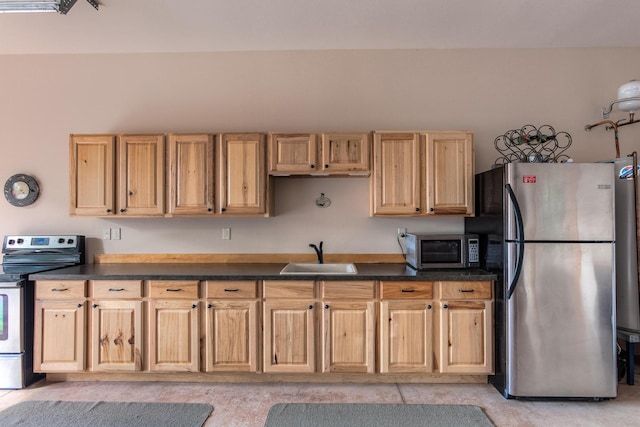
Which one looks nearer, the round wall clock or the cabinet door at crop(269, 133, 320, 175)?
the cabinet door at crop(269, 133, 320, 175)

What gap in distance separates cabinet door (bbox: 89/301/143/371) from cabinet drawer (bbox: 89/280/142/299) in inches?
2.0

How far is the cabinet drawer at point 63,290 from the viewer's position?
248 centimetres

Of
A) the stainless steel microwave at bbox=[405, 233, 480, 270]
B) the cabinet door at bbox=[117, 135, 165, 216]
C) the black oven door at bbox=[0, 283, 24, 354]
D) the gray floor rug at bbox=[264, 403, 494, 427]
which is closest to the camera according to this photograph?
the gray floor rug at bbox=[264, 403, 494, 427]

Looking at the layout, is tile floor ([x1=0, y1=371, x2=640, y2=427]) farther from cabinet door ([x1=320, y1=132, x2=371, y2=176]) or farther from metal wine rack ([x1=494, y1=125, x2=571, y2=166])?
metal wine rack ([x1=494, y1=125, x2=571, y2=166])

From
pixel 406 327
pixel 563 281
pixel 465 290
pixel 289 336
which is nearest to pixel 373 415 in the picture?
pixel 406 327

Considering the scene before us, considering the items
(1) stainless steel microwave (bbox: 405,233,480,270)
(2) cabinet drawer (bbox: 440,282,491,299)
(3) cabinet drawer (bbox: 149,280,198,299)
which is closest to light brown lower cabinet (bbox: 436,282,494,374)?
(2) cabinet drawer (bbox: 440,282,491,299)

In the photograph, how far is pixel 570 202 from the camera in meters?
2.27

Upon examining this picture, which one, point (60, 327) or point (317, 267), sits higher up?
point (317, 267)

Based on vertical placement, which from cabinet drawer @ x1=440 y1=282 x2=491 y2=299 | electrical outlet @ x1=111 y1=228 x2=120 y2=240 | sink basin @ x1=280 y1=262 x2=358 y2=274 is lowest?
cabinet drawer @ x1=440 y1=282 x2=491 y2=299

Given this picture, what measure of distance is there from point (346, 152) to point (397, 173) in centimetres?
45

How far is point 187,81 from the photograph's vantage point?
3.11 metres

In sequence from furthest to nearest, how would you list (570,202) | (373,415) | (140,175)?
(140,175) < (570,202) < (373,415)

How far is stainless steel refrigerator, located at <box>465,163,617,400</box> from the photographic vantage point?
2262 millimetres

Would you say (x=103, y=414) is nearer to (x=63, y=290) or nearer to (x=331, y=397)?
(x=63, y=290)
